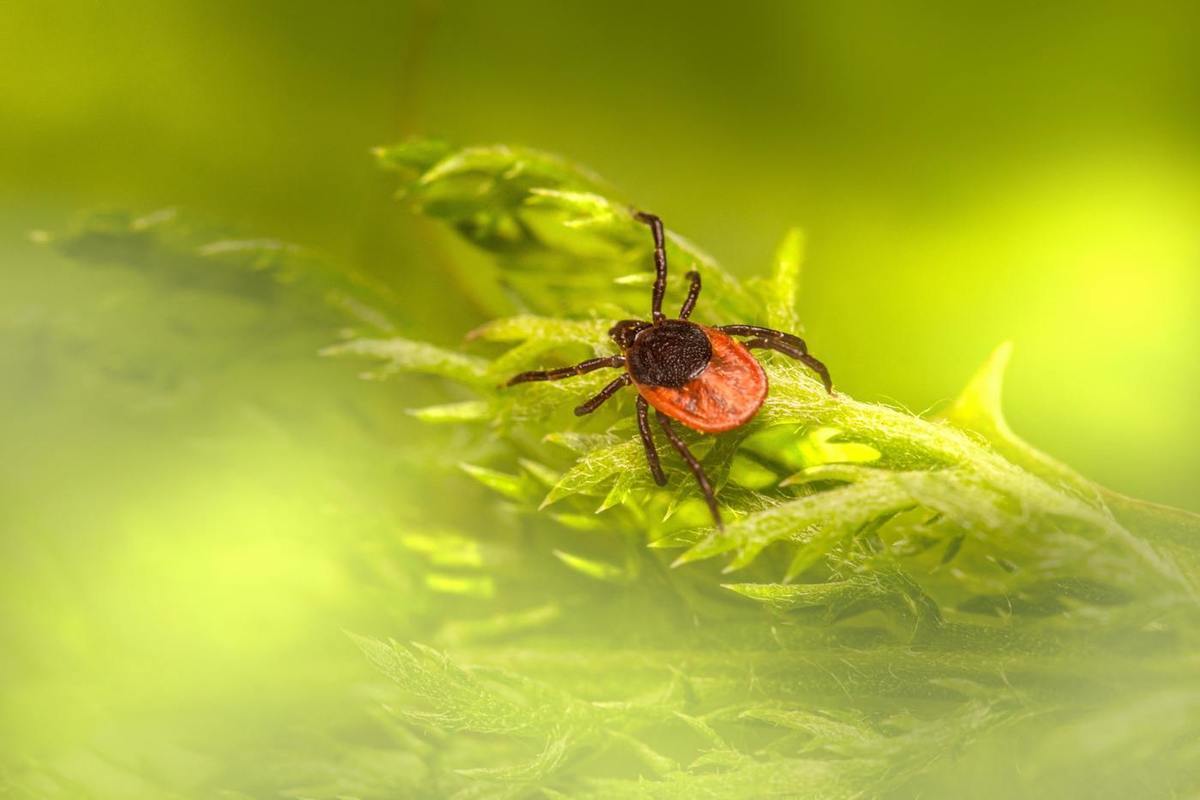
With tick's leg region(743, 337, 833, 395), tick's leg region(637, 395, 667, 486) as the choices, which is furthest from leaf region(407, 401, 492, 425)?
tick's leg region(743, 337, 833, 395)

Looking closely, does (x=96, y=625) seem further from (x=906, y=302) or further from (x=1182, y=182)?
(x=1182, y=182)

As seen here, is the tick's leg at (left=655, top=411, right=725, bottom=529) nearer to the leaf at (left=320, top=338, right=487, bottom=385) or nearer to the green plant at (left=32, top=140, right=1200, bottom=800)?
the green plant at (left=32, top=140, right=1200, bottom=800)

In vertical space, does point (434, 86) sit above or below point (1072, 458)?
above

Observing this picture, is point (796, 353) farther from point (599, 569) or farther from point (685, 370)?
point (599, 569)

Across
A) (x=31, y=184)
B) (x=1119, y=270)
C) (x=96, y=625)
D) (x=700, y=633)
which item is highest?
(x=1119, y=270)

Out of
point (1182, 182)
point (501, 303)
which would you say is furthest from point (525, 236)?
point (1182, 182)

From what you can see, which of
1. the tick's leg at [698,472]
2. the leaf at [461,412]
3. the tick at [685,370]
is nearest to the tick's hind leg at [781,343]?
the tick at [685,370]

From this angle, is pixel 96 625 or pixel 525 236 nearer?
pixel 96 625

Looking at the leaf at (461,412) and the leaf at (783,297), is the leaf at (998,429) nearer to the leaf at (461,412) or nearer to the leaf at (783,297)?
the leaf at (783,297)
